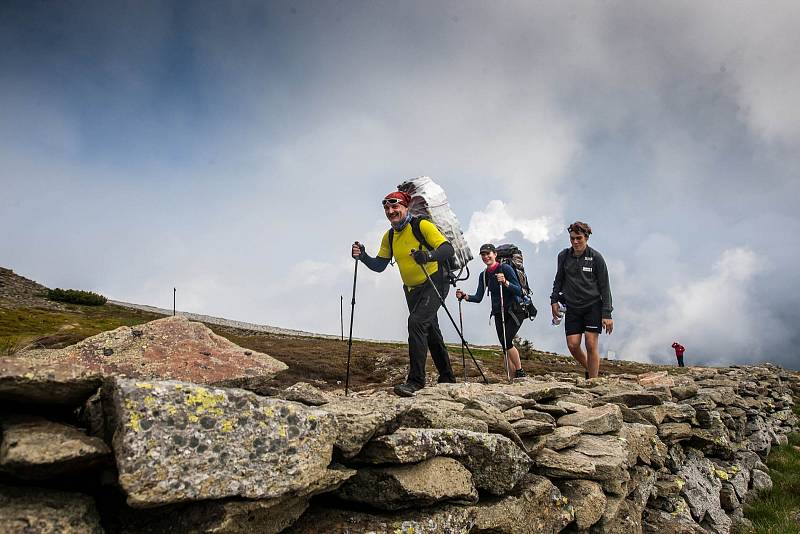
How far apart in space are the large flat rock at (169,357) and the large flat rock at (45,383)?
285 centimetres

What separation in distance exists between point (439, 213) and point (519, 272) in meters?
3.71

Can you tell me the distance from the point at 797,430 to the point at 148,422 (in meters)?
21.3

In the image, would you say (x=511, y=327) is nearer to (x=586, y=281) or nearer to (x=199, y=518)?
(x=586, y=281)

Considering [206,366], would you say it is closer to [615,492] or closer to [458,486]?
[458,486]

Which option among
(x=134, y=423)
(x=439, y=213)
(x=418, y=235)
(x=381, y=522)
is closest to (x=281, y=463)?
(x=134, y=423)

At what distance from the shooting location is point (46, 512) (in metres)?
2.46

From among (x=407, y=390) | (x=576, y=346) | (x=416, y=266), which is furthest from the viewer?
(x=576, y=346)

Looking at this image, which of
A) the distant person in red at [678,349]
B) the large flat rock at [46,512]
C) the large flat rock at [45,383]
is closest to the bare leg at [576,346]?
the large flat rock at [45,383]

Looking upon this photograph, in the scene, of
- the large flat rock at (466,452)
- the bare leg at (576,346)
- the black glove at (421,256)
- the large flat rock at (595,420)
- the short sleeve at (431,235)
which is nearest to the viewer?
the large flat rock at (466,452)

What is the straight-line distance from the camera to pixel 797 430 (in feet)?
56.2

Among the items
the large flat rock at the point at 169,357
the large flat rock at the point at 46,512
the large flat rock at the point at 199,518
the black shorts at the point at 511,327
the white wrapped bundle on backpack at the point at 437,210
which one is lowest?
the large flat rock at the point at 199,518

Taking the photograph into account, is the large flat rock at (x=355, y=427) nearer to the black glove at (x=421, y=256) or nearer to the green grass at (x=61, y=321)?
the black glove at (x=421, y=256)

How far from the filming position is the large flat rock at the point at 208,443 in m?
2.58

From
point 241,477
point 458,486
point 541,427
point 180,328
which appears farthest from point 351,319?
point 241,477
